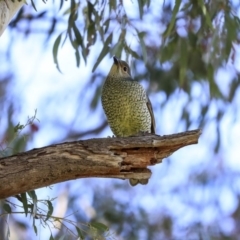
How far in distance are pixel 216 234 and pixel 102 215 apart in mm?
1133

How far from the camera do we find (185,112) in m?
6.69

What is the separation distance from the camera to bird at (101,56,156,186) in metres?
4.55

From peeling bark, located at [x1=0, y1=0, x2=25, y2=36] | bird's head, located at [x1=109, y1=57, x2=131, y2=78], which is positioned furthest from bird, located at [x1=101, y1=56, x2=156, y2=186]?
peeling bark, located at [x1=0, y1=0, x2=25, y2=36]

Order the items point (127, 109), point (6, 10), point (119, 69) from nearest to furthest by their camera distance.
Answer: point (6, 10)
point (127, 109)
point (119, 69)

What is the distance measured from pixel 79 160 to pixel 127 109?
1457mm

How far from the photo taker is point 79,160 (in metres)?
3.14

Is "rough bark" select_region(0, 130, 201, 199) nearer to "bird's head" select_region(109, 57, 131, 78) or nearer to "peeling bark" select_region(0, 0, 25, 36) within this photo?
"peeling bark" select_region(0, 0, 25, 36)

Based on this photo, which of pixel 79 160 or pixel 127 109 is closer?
pixel 79 160

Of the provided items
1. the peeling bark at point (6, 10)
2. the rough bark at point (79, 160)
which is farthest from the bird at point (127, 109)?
the rough bark at point (79, 160)

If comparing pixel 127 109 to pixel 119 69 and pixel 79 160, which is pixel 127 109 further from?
pixel 79 160

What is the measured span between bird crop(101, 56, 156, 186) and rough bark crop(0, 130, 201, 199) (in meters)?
1.32

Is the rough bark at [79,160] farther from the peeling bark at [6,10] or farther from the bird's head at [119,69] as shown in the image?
the bird's head at [119,69]

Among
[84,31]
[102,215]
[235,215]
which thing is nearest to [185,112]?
[102,215]

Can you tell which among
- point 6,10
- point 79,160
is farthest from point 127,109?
point 79,160
